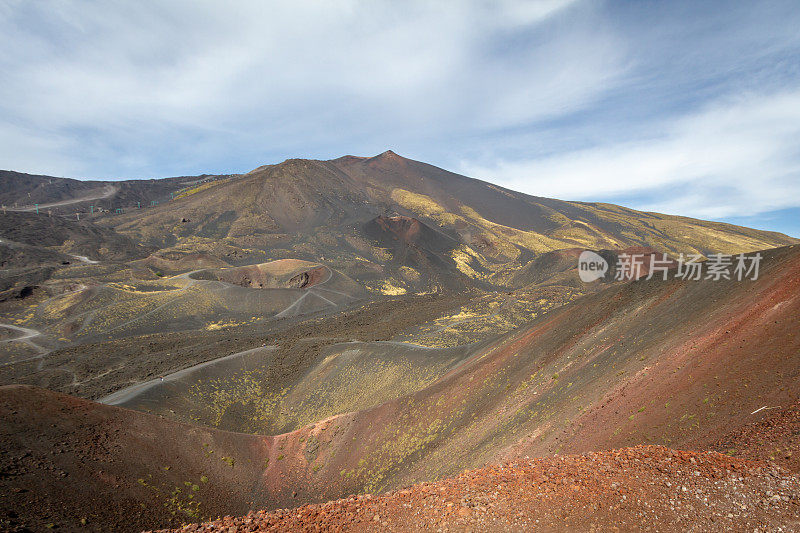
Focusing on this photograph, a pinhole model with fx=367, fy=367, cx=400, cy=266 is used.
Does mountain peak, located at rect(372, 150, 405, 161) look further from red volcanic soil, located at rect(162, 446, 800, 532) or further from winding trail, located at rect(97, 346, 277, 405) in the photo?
red volcanic soil, located at rect(162, 446, 800, 532)

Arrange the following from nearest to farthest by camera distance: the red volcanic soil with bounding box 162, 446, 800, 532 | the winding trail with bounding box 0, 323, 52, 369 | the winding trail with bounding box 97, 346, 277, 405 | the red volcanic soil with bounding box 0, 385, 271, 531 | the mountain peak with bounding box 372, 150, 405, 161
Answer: the red volcanic soil with bounding box 162, 446, 800, 532 < the red volcanic soil with bounding box 0, 385, 271, 531 < the winding trail with bounding box 97, 346, 277, 405 < the winding trail with bounding box 0, 323, 52, 369 < the mountain peak with bounding box 372, 150, 405, 161

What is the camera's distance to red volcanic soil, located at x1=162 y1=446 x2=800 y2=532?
5.32 meters

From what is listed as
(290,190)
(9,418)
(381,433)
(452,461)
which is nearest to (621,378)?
(452,461)

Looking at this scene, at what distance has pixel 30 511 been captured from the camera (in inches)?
364

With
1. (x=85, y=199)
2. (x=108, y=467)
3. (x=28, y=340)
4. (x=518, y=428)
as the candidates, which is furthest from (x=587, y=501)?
(x=85, y=199)

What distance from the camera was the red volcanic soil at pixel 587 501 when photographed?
5.32 metres

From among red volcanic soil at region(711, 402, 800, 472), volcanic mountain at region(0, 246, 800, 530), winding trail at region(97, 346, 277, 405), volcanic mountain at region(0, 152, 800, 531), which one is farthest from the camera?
winding trail at region(97, 346, 277, 405)

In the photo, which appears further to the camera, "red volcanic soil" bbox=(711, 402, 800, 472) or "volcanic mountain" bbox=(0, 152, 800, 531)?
"volcanic mountain" bbox=(0, 152, 800, 531)

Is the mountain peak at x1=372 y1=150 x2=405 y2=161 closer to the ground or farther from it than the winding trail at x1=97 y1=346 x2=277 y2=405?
farther from it

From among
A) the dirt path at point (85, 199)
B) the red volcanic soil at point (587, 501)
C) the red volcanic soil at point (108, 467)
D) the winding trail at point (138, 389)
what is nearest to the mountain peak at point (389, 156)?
the dirt path at point (85, 199)

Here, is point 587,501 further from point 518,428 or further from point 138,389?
point 138,389

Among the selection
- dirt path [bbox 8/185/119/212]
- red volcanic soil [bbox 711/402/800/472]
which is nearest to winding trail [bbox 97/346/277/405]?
red volcanic soil [bbox 711/402/800/472]

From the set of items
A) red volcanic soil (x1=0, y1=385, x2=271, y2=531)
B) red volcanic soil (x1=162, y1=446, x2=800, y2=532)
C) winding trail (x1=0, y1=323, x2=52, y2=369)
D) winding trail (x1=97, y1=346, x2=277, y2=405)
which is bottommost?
winding trail (x1=0, y1=323, x2=52, y2=369)

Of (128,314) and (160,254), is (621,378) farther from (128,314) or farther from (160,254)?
(160,254)
